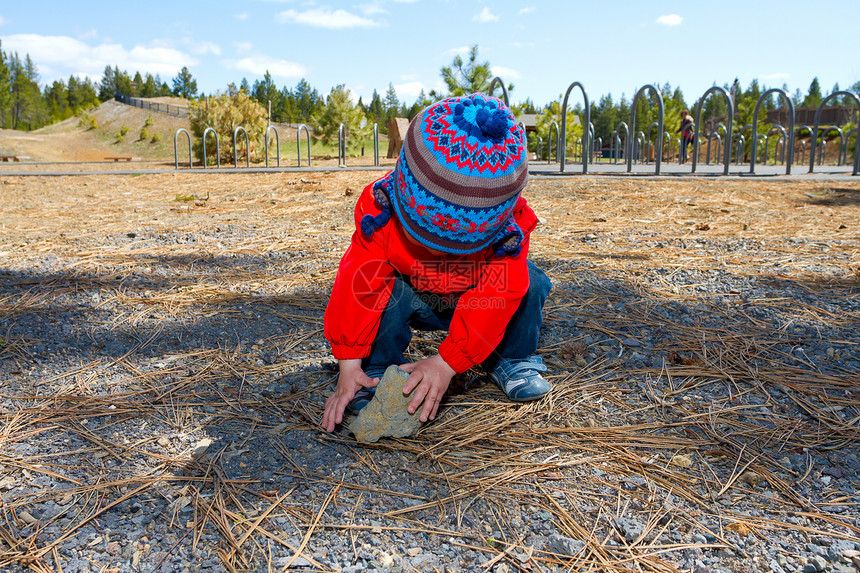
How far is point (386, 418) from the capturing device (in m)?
1.27

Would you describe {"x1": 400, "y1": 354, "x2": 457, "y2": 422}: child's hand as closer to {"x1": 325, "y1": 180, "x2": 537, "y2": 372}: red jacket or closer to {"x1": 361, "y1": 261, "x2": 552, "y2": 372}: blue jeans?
{"x1": 325, "y1": 180, "x2": 537, "y2": 372}: red jacket

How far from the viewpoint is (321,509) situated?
1.02 meters

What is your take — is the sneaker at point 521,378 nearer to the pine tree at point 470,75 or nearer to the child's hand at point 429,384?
the child's hand at point 429,384

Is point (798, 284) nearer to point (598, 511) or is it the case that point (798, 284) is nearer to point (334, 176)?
point (598, 511)

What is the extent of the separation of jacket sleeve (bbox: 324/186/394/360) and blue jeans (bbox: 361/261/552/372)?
6 cm

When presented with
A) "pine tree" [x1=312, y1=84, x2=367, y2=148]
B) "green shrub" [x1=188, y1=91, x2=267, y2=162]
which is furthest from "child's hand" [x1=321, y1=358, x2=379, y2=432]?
"pine tree" [x1=312, y1=84, x2=367, y2=148]

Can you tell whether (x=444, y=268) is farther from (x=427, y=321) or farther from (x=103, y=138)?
(x=103, y=138)

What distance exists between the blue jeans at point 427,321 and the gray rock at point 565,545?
672 mm

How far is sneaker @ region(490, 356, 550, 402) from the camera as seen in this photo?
1451 mm

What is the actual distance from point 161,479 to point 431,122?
90cm

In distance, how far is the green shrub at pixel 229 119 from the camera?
16859 millimetres

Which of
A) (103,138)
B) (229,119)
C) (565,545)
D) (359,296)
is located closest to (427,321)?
(359,296)

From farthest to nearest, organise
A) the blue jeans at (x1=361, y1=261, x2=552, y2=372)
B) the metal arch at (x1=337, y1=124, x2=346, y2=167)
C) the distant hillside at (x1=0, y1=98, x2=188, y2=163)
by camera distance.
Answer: the distant hillside at (x1=0, y1=98, x2=188, y2=163), the metal arch at (x1=337, y1=124, x2=346, y2=167), the blue jeans at (x1=361, y1=261, x2=552, y2=372)

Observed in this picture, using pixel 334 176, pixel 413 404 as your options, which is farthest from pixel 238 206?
pixel 413 404
